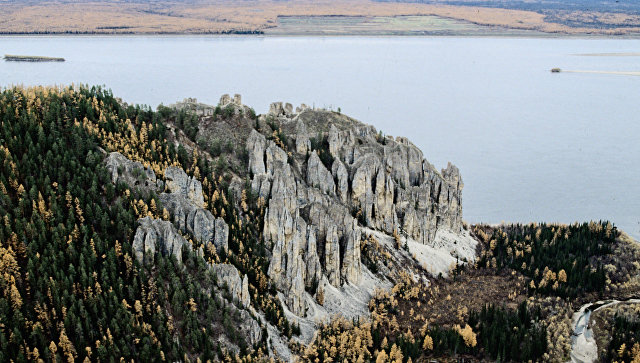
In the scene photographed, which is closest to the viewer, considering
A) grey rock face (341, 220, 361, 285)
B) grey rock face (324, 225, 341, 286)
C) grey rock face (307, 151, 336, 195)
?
grey rock face (324, 225, 341, 286)

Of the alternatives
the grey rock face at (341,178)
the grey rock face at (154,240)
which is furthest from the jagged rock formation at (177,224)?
the grey rock face at (341,178)

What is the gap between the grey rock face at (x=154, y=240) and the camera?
7288 cm

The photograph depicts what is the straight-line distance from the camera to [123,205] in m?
77.0

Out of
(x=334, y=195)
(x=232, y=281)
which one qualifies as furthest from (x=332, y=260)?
(x=232, y=281)

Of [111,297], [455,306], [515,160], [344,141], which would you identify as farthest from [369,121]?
[111,297]

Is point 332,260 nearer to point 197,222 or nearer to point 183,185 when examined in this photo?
point 197,222

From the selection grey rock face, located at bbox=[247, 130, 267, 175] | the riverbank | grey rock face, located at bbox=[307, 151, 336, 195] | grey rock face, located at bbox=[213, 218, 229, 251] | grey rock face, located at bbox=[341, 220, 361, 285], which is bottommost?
the riverbank

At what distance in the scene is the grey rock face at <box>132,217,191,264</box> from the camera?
72875 millimetres

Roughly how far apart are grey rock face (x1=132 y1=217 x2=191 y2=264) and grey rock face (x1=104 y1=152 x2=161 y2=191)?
23.7 ft

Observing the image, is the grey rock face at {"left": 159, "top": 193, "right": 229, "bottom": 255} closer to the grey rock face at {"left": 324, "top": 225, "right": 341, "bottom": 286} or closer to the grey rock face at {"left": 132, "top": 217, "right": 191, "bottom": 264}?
the grey rock face at {"left": 132, "top": 217, "right": 191, "bottom": 264}

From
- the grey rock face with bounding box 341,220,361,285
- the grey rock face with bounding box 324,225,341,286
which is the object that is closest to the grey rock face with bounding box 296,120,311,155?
the grey rock face with bounding box 341,220,361,285

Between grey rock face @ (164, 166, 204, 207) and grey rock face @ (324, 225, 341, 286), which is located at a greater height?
grey rock face @ (164, 166, 204, 207)

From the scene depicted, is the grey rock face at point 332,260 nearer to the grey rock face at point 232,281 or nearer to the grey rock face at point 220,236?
the grey rock face at point 220,236

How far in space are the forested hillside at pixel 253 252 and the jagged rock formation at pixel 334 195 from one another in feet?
0.98
